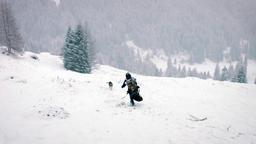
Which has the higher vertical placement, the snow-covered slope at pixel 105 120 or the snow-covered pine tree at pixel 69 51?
the snow-covered pine tree at pixel 69 51

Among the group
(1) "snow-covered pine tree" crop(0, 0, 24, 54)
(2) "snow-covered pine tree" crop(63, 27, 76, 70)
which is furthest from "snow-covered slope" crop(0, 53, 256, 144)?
(1) "snow-covered pine tree" crop(0, 0, 24, 54)

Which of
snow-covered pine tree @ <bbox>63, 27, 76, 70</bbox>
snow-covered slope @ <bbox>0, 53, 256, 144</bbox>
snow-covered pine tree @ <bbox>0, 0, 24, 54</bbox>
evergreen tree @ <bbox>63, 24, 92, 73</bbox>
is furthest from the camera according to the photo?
snow-covered pine tree @ <bbox>63, 27, 76, 70</bbox>

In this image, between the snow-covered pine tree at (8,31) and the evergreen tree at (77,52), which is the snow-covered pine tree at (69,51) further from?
the snow-covered pine tree at (8,31)

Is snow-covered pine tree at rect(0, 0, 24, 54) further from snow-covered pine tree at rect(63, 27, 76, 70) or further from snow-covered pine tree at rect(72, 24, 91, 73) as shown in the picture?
snow-covered pine tree at rect(72, 24, 91, 73)

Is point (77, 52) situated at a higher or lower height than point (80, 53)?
higher

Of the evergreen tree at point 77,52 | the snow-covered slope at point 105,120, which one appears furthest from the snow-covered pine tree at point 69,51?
the snow-covered slope at point 105,120

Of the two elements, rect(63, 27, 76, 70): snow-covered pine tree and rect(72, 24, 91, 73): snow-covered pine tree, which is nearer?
rect(72, 24, 91, 73): snow-covered pine tree

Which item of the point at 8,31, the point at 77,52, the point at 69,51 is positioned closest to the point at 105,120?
the point at 77,52

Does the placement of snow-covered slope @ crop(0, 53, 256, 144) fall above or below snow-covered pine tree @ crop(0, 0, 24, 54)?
below

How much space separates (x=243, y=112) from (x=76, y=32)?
40.3m

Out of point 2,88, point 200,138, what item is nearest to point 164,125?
point 200,138

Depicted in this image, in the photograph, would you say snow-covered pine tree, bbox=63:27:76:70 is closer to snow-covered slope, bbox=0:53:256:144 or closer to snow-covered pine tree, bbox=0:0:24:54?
snow-covered pine tree, bbox=0:0:24:54

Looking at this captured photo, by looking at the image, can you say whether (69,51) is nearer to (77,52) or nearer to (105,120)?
(77,52)

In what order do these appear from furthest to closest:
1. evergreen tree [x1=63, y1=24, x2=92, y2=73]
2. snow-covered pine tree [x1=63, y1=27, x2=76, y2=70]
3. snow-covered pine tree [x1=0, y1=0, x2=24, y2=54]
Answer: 1. snow-covered pine tree [x1=63, y1=27, x2=76, y2=70]
2. evergreen tree [x1=63, y1=24, x2=92, y2=73]
3. snow-covered pine tree [x1=0, y1=0, x2=24, y2=54]
